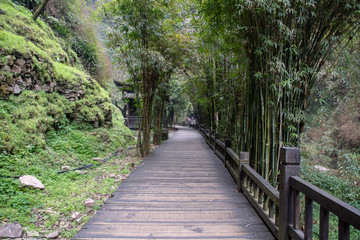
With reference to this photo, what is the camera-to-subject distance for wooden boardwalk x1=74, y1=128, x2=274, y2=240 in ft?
6.07

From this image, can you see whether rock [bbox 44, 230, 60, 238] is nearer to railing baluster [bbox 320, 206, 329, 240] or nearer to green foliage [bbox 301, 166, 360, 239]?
railing baluster [bbox 320, 206, 329, 240]

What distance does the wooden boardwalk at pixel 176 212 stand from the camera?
1.85m

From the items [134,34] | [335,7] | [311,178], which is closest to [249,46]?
[335,7]

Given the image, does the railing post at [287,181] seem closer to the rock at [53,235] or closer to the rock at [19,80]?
→ the rock at [53,235]

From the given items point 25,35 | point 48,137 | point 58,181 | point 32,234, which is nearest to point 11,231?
point 32,234

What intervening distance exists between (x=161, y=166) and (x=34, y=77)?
347 cm

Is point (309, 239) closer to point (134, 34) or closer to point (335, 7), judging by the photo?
point (335, 7)

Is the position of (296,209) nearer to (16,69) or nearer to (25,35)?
(16,69)

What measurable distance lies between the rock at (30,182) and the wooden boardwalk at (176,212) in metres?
1.00

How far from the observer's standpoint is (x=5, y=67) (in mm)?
3910

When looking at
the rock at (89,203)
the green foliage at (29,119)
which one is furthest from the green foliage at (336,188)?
the green foliage at (29,119)

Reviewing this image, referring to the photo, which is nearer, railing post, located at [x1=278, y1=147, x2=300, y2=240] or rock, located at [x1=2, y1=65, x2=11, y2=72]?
railing post, located at [x1=278, y1=147, x2=300, y2=240]

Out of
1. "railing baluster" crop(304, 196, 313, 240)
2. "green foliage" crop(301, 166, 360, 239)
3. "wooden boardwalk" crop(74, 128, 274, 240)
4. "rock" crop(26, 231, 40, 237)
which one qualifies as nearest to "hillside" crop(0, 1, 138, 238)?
"rock" crop(26, 231, 40, 237)

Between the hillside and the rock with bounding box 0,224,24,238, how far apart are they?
0.20 ft
